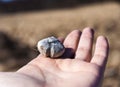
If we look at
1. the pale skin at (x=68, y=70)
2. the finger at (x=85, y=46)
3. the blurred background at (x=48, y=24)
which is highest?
the finger at (x=85, y=46)

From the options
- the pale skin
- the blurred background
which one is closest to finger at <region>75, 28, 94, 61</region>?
the pale skin

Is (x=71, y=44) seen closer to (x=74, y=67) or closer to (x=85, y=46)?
(x=85, y=46)

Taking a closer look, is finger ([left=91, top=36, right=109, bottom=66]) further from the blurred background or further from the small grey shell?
the blurred background

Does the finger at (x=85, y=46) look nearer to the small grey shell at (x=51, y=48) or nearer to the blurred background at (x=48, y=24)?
the small grey shell at (x=51, y=48)

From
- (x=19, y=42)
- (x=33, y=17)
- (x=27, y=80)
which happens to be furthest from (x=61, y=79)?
(x=33, y=17)

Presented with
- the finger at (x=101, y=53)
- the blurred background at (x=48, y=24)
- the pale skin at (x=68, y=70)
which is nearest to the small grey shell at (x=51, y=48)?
the pale skin at (x=68, y=70)

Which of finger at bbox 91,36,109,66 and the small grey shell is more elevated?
finger at bbox 91,36,109,66

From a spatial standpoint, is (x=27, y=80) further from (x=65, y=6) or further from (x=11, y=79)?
(x=65, y=6)
